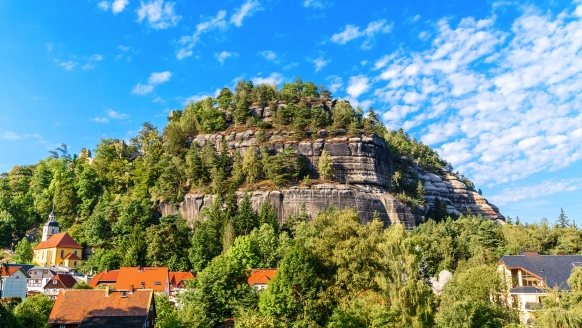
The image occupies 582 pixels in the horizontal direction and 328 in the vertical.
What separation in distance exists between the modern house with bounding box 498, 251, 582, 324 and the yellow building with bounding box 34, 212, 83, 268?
195 ft

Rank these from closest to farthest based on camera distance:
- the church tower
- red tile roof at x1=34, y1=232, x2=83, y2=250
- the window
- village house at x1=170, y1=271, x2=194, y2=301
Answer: the window, village house at x1=170, y1=271, x2=194, y2=301, red tile roof at x1=34, y1=232, x2=83, y2=250, the church tower

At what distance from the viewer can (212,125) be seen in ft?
278

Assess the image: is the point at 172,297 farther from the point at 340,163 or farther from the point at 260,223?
the point at 340,163

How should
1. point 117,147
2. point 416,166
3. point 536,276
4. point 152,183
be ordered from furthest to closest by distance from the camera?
point 416,166, point 117,147, point 152,183, point 536,276

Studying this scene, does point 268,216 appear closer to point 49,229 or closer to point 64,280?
point 64,280

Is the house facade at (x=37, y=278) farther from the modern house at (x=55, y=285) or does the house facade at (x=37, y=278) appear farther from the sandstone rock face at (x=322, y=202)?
the sandstone rock face at (x=322, y=202)

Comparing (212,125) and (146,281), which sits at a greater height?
(212,125)

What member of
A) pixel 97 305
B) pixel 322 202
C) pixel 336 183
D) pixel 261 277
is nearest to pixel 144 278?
pixel 261 277

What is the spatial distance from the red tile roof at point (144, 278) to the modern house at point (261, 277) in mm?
10773

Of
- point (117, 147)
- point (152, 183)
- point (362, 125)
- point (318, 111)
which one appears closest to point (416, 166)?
point (362, 125)

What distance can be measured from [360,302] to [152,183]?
5555 centimetres

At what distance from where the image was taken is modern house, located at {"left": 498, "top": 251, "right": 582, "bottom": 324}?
40.0 meters

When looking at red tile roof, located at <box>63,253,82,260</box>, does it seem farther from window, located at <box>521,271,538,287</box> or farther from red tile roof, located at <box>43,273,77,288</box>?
window, located at <box>521,271,538,287</box>

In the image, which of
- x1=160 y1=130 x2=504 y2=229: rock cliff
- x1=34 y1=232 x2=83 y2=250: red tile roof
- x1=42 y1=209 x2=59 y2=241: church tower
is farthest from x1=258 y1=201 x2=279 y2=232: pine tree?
x1=42 y1=209 x2=59 y2=241: church tower
